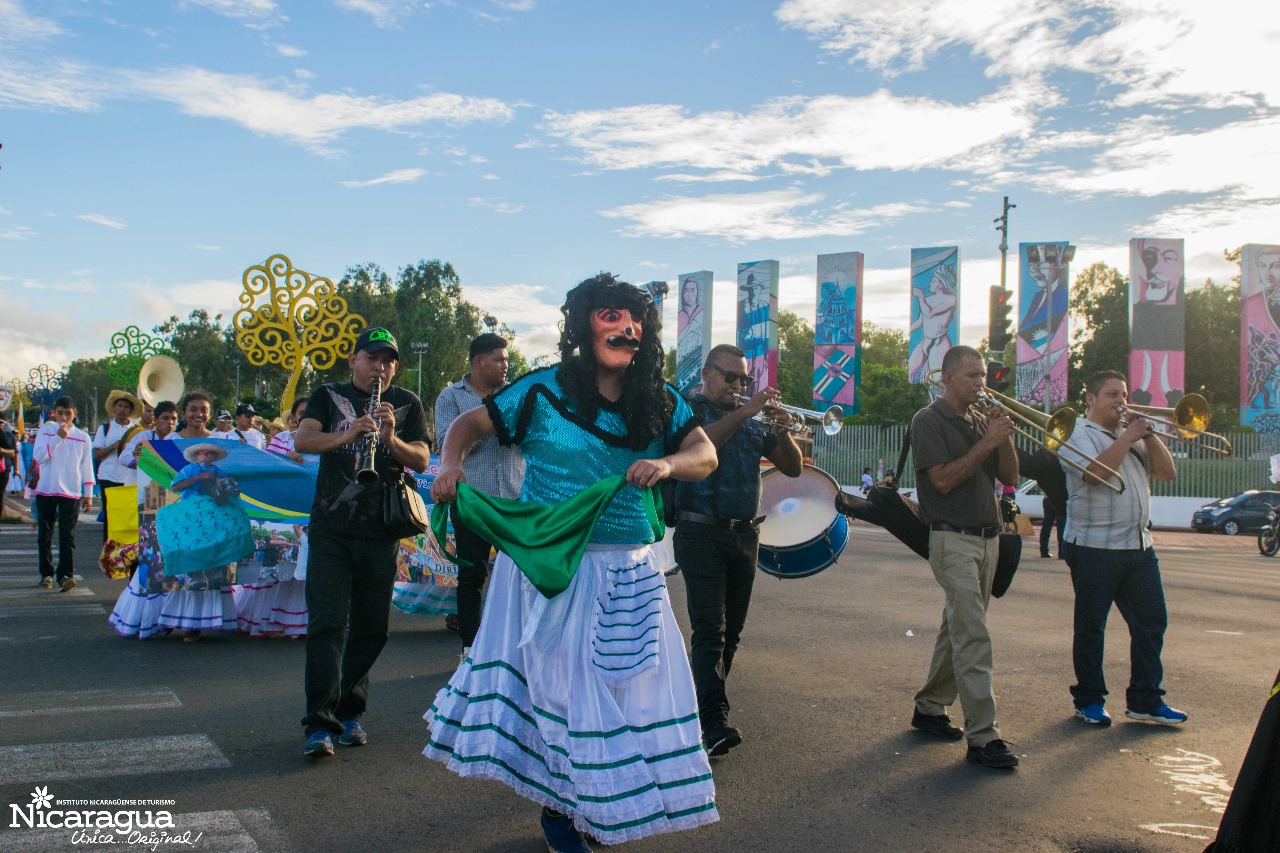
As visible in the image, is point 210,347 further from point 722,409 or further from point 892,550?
→ point 722,409

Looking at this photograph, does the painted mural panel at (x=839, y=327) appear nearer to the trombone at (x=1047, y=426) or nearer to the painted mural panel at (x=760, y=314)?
the painted mural panel at (x=760, y=314)

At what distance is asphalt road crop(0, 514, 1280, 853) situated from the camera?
421cm

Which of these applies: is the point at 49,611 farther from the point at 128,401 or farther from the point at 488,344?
the point at 488,344

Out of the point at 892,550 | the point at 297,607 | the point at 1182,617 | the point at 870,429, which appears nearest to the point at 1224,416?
the point at 870,429

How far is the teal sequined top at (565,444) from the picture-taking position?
3.91 metres

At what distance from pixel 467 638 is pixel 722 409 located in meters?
2.24

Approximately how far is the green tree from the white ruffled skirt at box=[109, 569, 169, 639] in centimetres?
5922

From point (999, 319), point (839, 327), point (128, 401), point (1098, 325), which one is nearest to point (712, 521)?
point (128, 401)

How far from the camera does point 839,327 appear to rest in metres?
40.1

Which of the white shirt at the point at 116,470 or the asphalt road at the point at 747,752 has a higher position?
the white shirt at the point at 116,470

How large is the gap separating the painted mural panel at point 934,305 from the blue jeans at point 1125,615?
31860 millimetres

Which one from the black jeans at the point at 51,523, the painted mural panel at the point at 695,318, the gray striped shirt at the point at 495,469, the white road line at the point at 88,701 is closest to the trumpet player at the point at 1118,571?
the gray striped shirt at the point at 495,469

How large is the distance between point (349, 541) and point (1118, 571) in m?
4.17

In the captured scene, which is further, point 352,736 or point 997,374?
point 997,374
